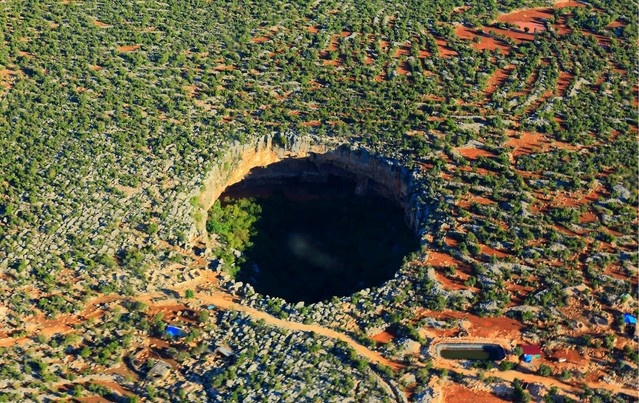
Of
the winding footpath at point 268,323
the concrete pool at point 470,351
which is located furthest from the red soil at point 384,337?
the concrete pool at point 470,351

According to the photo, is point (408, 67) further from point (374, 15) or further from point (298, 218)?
point (298, 218)

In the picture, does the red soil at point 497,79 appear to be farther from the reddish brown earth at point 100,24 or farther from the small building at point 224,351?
the reddish brown earth at point 100,24

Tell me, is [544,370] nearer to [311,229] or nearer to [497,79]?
[311,229]

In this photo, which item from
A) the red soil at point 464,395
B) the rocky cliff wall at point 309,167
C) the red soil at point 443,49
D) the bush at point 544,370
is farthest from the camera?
the red soil at point 443,49

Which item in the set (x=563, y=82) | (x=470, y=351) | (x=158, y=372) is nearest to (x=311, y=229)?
(x=470, y=351)

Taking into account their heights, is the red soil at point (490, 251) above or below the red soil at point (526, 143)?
below

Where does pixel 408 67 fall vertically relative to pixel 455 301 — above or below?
above

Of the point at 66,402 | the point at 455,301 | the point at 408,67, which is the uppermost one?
Result: the point at 408,67

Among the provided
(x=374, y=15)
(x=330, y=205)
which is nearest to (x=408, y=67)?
(x=374, y=15)
